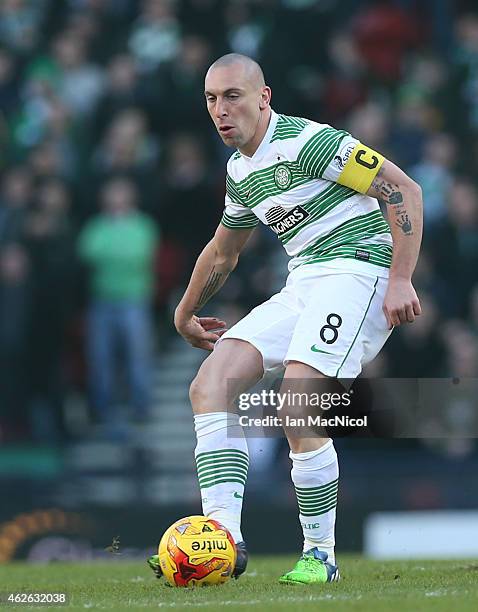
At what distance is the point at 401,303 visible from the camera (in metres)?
6.73

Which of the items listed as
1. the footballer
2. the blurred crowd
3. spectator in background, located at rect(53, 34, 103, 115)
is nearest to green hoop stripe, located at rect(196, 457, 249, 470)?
the footballer

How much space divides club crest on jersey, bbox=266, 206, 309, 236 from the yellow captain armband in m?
0.31

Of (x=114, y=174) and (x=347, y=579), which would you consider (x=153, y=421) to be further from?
(x=347, y=579)

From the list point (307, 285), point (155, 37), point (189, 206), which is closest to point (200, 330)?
point (307, 285)

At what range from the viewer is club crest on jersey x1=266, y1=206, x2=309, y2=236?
710 centimetres

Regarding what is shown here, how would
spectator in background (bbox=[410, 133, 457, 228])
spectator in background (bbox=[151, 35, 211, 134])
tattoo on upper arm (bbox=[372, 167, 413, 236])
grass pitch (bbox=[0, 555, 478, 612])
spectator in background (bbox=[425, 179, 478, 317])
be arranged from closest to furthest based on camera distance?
1. grass pitch (bbox=[0, 555, 478, 612])
2. tattoo on upper arm (bbox=[372, 167, 413, 236])
3. spectator in background (bbox=[425, 179, 478, 317])
4. spectator in background (bbox=[410, 133, 457, 228])
5. spectator in background (bbox=[151, 35, 211, 134])

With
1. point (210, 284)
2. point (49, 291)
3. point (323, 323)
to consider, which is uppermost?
point (210, 284)

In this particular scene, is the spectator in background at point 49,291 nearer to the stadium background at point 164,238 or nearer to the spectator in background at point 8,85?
the stadium background at point 164,238

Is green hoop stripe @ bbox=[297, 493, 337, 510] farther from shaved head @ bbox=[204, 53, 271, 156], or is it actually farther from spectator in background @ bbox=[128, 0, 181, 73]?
spectator in background @ bbox=[128, 0, 181, 73]

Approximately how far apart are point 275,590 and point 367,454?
6718mm

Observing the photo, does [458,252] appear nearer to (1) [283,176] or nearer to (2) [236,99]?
(1) [283,176]

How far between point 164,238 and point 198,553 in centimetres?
774

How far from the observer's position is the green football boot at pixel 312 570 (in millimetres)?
6860

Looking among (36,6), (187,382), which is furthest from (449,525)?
(36,6)
